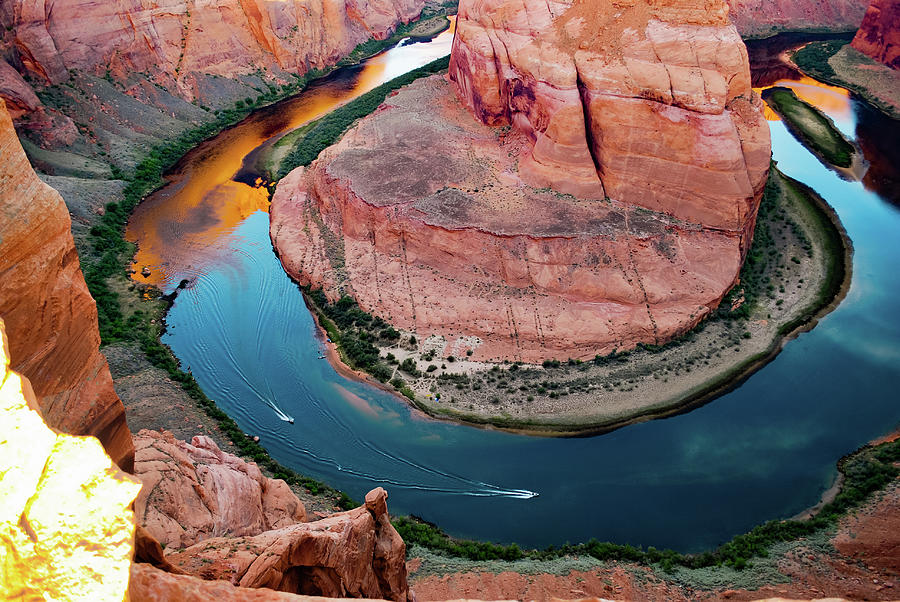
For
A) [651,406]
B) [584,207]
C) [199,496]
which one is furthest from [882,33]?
[199,496]

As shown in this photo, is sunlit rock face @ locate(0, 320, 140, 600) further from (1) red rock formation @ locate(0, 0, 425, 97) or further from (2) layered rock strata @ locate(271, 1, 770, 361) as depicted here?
(1) red rock formation @ locate(0, 0, 425, 97)

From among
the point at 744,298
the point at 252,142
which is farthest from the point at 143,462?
the point at 252,142

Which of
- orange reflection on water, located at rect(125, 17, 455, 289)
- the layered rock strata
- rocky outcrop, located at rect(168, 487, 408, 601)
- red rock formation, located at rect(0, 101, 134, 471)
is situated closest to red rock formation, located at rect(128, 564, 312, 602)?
rocky outcrop, located at rect(168, 487, 408, 601)

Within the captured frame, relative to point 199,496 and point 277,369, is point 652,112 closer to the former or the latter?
point 277,369

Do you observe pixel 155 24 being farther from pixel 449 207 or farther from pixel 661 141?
pixel 661 141

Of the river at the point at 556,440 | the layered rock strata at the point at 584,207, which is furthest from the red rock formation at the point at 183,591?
the layered rock strata at the point at 584,207
